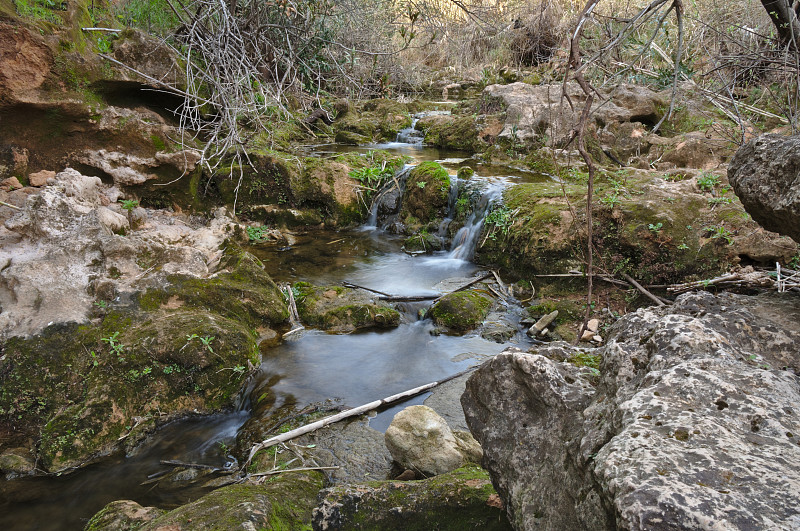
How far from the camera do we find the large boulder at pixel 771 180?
194 centimetres

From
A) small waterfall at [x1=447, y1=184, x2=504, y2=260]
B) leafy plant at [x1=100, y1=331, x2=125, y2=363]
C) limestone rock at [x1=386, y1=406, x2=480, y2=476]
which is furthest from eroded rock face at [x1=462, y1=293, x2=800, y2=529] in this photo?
small waterfall at [x1=447, y1=184, x2=504, y2=260]

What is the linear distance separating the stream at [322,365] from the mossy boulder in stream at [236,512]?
460 millimetres

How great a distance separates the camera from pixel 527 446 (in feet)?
6.26

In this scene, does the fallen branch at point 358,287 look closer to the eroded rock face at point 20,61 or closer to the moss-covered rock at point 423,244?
the moss-covered rock at point 423,244

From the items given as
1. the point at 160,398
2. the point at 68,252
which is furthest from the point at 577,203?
the point at 68,252

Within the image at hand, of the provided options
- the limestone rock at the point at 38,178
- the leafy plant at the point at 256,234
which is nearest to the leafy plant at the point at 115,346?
the limestone rock at the point at 38,178

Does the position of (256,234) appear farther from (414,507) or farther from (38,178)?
(414,507)

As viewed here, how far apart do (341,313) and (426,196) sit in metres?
3.58

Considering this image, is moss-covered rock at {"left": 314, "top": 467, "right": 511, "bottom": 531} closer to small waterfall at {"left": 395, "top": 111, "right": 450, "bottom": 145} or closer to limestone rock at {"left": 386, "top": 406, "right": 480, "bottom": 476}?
limestone rock at {"left": 386, "top": 406, "right": 480, "bottom": 476}

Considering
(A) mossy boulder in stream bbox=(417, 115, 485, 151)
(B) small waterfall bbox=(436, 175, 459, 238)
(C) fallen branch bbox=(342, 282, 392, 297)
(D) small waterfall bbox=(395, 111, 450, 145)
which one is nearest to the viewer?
(C) fallen branch bbox=(342, 282, 392, 297)

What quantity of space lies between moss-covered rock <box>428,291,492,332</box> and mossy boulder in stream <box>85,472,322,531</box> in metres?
2.79

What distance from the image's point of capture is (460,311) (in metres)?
5.41

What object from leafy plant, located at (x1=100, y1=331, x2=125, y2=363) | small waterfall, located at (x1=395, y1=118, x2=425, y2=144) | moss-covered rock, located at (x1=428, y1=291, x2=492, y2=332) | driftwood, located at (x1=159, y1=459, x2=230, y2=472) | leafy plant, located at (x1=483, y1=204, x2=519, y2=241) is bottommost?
moss-covered rock, located at (x1=428, y1=291, x2=492, y2=332)

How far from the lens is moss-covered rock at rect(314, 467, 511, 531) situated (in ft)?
7.01
